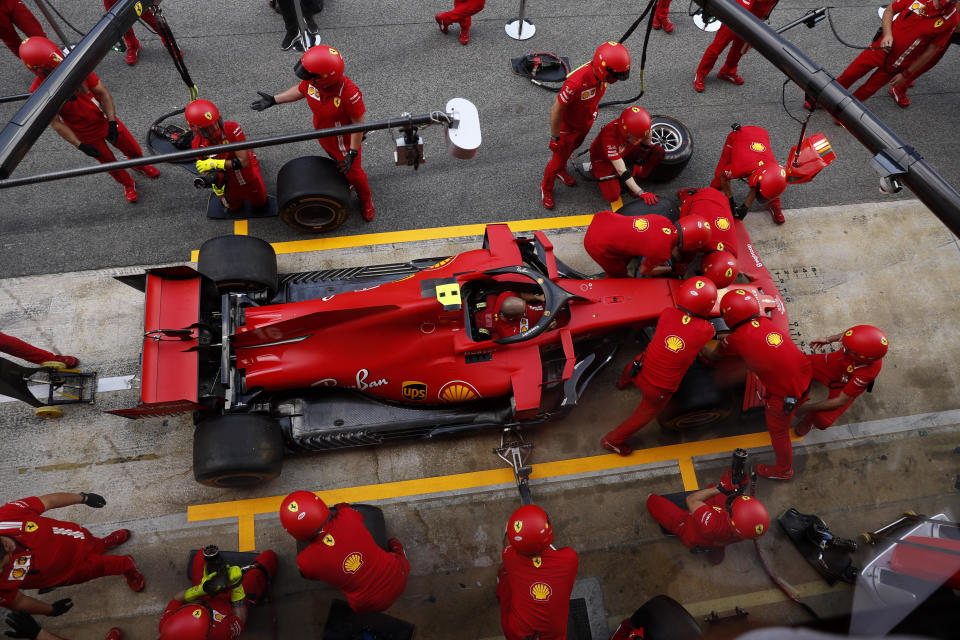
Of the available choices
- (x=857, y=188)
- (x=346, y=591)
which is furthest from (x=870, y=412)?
(x=346, y=591)

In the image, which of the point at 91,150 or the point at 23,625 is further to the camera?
the point at 91,150

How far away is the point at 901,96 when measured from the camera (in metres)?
7.52

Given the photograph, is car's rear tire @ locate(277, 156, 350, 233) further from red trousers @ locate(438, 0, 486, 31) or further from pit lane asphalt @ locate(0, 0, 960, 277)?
red trousers @ locate(438, 0, 486, 31)

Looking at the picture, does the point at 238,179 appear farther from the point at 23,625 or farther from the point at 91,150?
the point at 23,625

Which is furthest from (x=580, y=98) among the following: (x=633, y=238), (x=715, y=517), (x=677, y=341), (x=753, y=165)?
(x=715, y=517)

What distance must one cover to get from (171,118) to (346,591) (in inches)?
223

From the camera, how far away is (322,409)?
4.84 metres

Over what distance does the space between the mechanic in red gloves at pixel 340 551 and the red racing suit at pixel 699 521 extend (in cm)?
231

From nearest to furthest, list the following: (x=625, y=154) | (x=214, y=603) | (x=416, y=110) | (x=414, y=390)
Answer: (x=214, y=603) → (x=414, y=390) → (x=625, y=154) → (x=416, y=110)

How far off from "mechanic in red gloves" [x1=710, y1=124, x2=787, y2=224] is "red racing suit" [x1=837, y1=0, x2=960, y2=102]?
164cm

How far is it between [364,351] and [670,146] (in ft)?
13.5

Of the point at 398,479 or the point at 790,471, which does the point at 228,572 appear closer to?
the point at 398,479

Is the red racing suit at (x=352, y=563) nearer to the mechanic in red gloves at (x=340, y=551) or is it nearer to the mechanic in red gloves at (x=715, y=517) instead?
the mechanic in red gloves at (x=340, y=551)

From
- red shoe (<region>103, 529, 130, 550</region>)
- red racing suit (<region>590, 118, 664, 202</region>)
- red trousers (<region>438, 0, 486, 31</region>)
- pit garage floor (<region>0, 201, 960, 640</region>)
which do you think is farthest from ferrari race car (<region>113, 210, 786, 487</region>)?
red trousers (<region>438, 0, 486, 31</region>)
